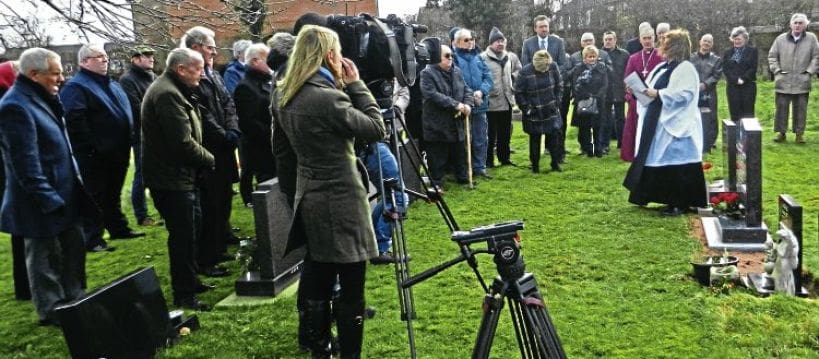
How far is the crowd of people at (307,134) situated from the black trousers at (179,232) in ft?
0.04

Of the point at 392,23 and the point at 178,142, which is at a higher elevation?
the point at 392,23

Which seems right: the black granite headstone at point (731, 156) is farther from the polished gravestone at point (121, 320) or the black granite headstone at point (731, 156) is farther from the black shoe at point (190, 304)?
the polished gravestone at point (121, 320)

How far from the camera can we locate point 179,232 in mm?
5449

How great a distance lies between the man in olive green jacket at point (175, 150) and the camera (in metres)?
5.29

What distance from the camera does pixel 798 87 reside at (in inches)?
482

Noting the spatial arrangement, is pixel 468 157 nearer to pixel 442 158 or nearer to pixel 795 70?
pixel 442 158

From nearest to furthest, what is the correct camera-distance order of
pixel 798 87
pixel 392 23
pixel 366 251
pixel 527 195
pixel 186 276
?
pixel 366 251, pixel 392 23, pixel 186 276, pixel 527 195, pixel 798 87

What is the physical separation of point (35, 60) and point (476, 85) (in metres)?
6.32

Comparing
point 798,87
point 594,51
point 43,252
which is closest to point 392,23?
point 43,252

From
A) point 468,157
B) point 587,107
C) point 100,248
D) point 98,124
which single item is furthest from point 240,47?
point 587,107

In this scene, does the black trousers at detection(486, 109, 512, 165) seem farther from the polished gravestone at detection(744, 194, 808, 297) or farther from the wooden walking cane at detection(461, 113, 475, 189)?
the polished gravestone at detection(744, 194, 808, 297)

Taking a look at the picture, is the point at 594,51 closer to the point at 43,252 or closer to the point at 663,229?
the point at 663,229

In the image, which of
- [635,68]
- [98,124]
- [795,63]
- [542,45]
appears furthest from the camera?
[542,45]

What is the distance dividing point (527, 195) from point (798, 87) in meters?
5.75
